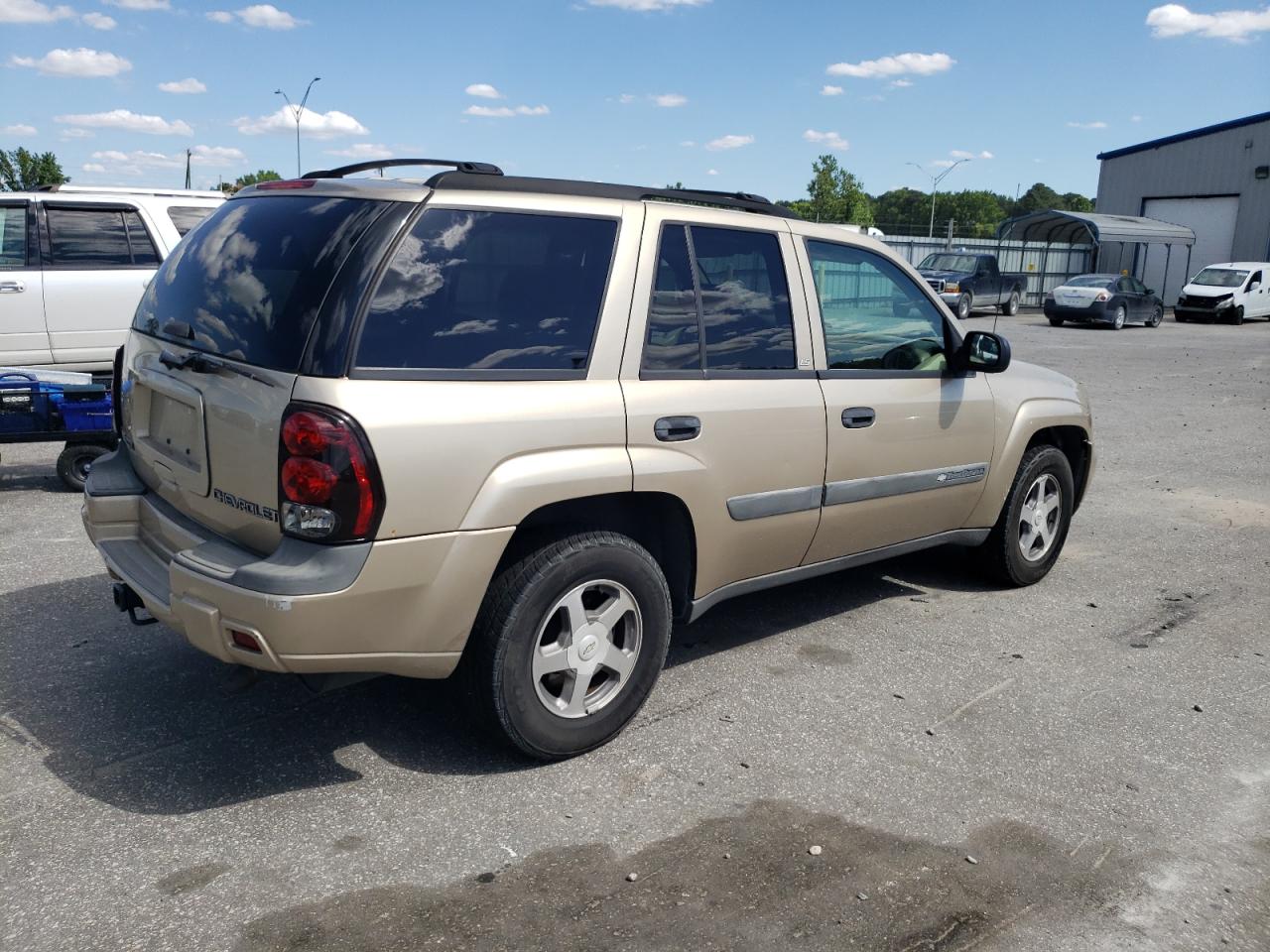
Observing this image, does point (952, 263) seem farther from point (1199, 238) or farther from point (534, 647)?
point (534, 647)

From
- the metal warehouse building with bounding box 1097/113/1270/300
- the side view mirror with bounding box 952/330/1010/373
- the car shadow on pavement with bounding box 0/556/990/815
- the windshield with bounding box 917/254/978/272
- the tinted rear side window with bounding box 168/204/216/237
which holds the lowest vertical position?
the car shadow on pavement with bounding box 0/556/990/815

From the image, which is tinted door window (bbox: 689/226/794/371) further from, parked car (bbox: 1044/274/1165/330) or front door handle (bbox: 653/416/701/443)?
parked car (bbox: 1044/274/1165/330)

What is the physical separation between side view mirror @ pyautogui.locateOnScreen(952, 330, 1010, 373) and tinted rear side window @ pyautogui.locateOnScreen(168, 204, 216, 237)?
714cm

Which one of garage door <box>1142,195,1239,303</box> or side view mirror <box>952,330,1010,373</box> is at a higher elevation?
garage door <box>1142,195,1239,303</box>

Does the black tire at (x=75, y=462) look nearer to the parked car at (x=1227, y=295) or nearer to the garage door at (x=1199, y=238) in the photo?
the parked car at (x=1227, y=295)

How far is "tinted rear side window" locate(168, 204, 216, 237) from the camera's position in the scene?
9578 millimetres

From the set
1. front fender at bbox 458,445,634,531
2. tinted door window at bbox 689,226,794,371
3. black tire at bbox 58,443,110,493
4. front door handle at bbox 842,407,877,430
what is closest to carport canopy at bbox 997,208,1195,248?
black tire at bbox 58,443,110,493

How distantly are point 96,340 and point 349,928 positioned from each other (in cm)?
789

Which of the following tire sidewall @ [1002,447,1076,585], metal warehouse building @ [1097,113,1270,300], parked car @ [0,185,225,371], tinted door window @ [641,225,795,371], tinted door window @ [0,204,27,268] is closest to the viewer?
tinted door window @ [641,225,795,371]

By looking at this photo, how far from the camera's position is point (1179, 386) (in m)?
16.0

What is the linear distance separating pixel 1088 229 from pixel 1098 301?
29.0ft

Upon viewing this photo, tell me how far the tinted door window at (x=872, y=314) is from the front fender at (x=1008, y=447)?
0.61 m

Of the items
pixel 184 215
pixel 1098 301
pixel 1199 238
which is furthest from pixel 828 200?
pixel 184 215

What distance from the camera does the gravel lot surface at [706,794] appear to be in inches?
114
